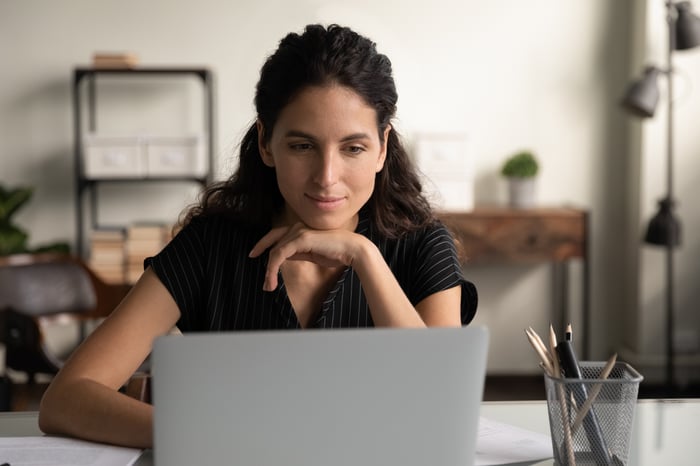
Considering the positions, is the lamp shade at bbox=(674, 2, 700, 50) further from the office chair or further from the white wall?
the office chair

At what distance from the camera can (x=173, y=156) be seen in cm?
427

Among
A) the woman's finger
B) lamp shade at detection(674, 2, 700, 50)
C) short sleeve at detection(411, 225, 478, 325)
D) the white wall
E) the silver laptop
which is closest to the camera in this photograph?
the silver laptop

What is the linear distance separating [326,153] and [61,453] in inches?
23.2

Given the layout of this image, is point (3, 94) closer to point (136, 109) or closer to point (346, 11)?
point (136, 109)

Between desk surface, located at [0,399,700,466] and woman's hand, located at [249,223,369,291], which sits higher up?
woman's hand, located at [249,223,369,291]

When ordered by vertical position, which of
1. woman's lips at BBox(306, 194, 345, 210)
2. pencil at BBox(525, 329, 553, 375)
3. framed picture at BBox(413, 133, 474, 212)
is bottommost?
pencil at BBox(525, 329, 553, 375)

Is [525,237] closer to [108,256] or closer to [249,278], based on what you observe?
[108,256]

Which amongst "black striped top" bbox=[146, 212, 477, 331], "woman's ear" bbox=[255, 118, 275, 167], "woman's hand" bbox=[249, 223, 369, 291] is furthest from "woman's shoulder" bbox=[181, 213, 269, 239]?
"woman's hand" bbox=[249, 223, 369, 291]

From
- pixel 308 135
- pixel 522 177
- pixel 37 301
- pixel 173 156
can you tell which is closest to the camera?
pixel 308 135

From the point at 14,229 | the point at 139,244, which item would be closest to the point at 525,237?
the point at 139,244

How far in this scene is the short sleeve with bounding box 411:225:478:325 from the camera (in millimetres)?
1649

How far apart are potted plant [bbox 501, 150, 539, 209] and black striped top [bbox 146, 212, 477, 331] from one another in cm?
278

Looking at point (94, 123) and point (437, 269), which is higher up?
point (94, 123)

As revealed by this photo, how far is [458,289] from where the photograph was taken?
5.50ft
